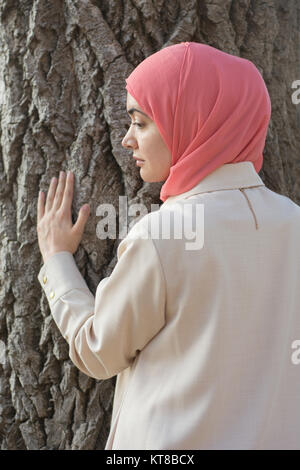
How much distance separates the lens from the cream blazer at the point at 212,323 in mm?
1588

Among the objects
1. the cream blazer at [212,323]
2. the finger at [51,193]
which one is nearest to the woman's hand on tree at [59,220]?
the finger at [51,193]

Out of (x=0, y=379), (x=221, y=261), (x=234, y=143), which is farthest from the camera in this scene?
(x=0, y=379)

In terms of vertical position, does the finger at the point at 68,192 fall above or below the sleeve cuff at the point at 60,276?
above

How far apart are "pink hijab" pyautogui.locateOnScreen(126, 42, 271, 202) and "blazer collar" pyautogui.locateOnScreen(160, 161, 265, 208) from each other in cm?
2

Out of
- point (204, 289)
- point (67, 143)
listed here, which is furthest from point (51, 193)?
point (204, 289)

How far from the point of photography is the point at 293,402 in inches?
65.4

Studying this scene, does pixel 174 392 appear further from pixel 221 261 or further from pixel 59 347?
pixel 59 347

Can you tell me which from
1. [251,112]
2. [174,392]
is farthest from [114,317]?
[251,112]

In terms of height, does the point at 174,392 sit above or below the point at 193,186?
below

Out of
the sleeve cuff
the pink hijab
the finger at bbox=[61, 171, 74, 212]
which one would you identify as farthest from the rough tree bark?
the pink hijab

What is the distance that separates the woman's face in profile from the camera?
1.74 meters

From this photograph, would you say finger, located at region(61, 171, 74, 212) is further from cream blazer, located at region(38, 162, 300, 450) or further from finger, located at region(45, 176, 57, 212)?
cream blazer, located at region(38, 162, 300, 450)

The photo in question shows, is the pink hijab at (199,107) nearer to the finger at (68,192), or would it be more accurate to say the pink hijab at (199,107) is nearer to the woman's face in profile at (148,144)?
the woman's face in profile at (148,144)
